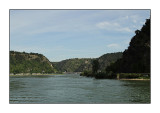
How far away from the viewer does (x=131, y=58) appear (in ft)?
368

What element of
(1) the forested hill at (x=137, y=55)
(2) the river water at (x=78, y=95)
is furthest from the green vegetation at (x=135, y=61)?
(2) the river water at (x=78, y=95)

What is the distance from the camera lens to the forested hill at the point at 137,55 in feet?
318

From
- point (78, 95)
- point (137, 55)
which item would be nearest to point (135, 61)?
point (137, 55)

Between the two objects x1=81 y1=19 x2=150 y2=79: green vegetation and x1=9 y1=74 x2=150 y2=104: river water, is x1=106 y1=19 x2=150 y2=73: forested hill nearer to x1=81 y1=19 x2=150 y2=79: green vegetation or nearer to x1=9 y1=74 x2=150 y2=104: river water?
x1=81 y1=19 x2=150 y2=79: green vegetation

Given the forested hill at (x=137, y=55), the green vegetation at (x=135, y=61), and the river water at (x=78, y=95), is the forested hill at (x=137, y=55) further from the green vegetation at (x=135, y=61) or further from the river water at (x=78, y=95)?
the river water at (x=78, y=95)

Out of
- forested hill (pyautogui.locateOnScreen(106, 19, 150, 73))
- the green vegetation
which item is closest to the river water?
the green vegetation

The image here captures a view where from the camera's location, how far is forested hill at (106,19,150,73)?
318 ft

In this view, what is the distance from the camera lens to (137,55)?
355 feet

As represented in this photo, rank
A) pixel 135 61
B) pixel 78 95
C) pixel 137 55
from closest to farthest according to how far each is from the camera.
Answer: pixel 78 95 → pixel 137 55 → pixel 135 61

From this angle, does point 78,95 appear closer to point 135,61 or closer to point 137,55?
point 137,55

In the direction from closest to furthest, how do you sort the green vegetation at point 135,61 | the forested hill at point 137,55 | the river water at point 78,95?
the river water at point 78,95 → the green vegetation at point 135,61 → the forested hill at point 137,55
